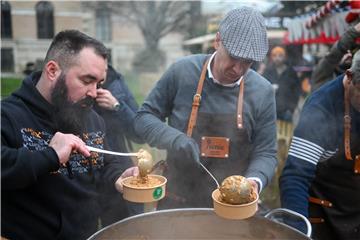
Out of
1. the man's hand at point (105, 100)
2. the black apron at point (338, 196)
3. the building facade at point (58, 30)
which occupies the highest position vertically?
the man's hand at point (105, 100)

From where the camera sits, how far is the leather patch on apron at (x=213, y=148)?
1969mm

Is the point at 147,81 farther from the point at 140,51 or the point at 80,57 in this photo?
the point at 140,51

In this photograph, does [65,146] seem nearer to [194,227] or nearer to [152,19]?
[194,227]

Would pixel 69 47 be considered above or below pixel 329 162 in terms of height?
above

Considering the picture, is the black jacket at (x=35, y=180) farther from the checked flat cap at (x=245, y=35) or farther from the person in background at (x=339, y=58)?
the person in background at (x=339, y=58)

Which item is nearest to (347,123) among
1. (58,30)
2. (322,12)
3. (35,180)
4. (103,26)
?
(35,180)

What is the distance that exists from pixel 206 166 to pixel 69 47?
3.12 ft

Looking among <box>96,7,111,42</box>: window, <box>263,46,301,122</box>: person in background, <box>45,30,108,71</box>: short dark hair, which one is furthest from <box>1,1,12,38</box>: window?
<box>96,7,111,42</box>: window

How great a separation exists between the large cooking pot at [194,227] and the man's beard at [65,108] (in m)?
0.47

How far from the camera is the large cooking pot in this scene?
1.50 meters

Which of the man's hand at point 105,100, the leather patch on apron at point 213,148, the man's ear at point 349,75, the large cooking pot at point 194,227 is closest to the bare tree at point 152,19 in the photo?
the man's hand at point 105,100

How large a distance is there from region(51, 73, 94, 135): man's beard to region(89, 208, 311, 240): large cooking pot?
0.47 meters

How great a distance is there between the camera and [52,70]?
1.56m

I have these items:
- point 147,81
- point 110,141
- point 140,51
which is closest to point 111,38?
point 140,51
